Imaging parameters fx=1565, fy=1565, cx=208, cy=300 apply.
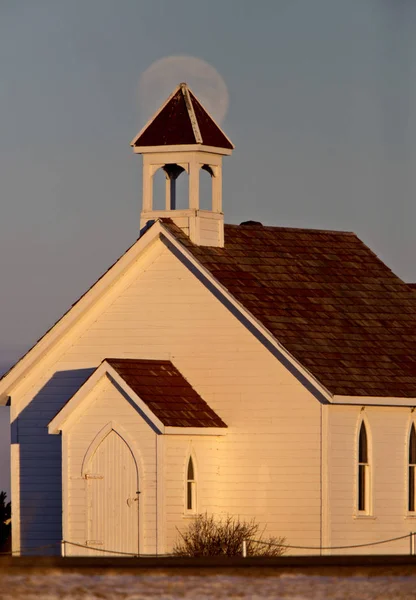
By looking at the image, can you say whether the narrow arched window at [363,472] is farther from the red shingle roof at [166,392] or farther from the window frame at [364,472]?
the red shingle roof at [166,392]

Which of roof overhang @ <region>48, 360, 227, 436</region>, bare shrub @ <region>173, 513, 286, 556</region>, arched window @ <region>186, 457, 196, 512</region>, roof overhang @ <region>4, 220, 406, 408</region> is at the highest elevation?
roof overhang @ <region>4, 220, 406, 408</region>

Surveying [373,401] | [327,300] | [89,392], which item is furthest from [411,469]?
[89,392]

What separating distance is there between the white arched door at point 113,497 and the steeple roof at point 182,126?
758cm

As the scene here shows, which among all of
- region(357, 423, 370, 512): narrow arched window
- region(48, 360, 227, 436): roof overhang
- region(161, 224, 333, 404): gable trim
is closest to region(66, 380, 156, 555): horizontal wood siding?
region(48, 360, 227, 436): roof overhang

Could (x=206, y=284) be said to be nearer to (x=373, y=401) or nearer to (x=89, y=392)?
(x=89, y=392)

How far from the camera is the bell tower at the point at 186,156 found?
35750 millimetres

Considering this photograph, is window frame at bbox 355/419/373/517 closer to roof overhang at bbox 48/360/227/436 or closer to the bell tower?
roof overhang at bbox 48/360/227/436

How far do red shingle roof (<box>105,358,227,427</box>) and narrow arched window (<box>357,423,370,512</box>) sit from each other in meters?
2.94

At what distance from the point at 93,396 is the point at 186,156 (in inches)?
262

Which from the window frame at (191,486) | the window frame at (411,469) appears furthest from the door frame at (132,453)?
the window frame at (411,469)

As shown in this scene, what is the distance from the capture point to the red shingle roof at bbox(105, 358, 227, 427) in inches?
1273

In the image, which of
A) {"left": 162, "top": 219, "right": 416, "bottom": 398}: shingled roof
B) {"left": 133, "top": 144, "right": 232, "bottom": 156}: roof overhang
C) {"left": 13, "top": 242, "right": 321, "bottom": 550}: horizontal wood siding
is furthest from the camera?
{"left": 133, "top": 144, "right": 232, "bottom": 156}: roof overhang

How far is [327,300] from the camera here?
119 ft

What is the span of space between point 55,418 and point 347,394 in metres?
6.13
